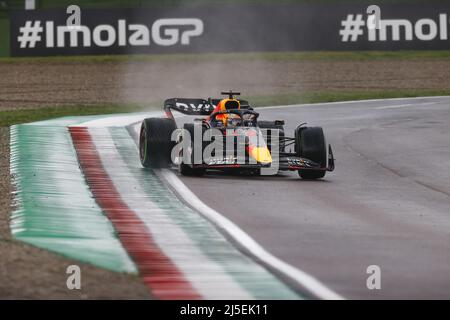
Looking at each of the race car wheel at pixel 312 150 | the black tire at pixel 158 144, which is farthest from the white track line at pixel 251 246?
the race car wheel at pixel 312 150

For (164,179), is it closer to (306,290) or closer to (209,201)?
(209,201)

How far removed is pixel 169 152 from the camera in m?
17.3

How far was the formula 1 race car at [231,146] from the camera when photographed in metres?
16.4

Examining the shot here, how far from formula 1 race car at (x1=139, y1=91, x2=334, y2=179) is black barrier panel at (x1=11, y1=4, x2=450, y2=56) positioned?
785 inches

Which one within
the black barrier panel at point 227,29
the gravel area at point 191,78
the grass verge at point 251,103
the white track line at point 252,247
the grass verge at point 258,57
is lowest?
the white track line at point 252,247

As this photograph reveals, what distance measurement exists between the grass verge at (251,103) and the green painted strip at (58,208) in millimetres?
6213

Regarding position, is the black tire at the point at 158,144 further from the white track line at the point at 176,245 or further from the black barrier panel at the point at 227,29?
the black barrier panel at the point at 227,29

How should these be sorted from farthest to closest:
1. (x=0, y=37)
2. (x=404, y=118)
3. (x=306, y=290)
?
(x=0, y=37)
(x=404, y=118)
(x=306, y=290)

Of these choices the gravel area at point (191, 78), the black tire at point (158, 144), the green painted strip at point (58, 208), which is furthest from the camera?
the gravel area at point (191, 78)

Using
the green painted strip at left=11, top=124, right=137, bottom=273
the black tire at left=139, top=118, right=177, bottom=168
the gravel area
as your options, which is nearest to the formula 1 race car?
the black tire at left=139, top=118, right=177, bottom=168

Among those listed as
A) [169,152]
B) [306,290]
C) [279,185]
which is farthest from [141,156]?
[306,290]

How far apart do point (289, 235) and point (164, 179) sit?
471 centimetres

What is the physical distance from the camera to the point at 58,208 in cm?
1326

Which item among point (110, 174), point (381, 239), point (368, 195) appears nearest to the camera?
point (381, 239)
